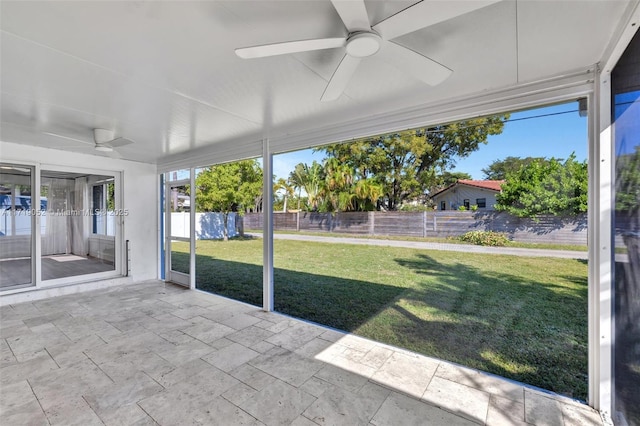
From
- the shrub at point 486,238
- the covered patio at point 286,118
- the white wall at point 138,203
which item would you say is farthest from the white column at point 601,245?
the white wall at point 138,203

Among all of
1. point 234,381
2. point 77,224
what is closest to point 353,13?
point 234,381

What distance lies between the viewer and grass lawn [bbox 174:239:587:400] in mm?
2709

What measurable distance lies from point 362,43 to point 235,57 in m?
0.87

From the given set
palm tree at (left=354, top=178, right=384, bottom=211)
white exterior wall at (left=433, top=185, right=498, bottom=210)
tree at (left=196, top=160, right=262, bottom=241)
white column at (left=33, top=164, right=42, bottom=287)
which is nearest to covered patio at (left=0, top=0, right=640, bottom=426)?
white column at (left=33, top=164, right=42, bottom=287)

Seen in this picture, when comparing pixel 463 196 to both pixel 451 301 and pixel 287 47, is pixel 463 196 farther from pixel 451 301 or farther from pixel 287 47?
pixel 287 47

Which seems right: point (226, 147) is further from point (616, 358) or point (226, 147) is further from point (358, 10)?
point (616, 358)

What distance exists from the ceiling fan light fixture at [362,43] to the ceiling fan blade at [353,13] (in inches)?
1.0

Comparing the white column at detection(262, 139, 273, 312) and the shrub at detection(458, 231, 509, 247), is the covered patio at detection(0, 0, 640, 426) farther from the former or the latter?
the shrub at detection(458, 231, 509, 247)

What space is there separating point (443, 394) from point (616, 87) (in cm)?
223

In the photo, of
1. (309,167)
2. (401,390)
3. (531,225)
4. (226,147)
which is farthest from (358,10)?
(309,167)

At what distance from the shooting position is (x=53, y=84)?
83.8 inches

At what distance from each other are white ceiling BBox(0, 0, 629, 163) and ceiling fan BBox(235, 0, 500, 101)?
143 millimetres

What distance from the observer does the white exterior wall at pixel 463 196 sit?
609cm

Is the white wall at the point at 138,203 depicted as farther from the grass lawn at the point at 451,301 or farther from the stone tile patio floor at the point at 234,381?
the stone tile patio floor at the point at 234,381
